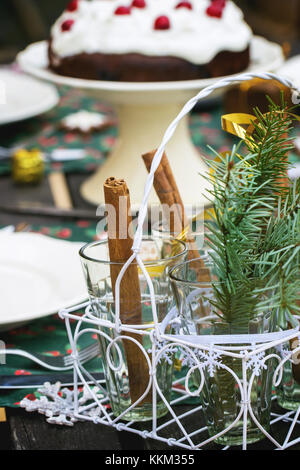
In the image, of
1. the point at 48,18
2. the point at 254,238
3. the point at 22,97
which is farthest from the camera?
the point at 48,18

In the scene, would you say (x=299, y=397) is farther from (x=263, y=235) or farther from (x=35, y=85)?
(x=35, y=85)

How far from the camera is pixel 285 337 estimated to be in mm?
494

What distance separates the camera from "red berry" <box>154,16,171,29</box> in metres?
1.04

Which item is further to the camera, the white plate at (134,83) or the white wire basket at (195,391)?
the white plate at (134,83)

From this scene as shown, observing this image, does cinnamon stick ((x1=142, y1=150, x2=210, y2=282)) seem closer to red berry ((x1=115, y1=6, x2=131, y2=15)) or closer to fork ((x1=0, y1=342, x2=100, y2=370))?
fork ((x1=0, y1=342, x2=100, y2=370))

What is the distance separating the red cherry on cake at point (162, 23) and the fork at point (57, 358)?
57 cm

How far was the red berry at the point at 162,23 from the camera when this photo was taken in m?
1.04

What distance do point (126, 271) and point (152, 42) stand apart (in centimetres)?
61

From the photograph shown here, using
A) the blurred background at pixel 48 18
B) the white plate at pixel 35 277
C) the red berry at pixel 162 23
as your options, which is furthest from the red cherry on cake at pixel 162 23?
the blurred background at pixel 48 18

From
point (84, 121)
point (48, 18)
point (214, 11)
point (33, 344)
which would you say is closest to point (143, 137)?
point (214, 11)

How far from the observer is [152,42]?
104cm

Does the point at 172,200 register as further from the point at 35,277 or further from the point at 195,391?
the point at 35,277

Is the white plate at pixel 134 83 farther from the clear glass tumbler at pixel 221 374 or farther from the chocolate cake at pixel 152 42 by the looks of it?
the clear glass tumbler at pixel 221 374

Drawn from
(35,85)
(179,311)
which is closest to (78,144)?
(35,85)
